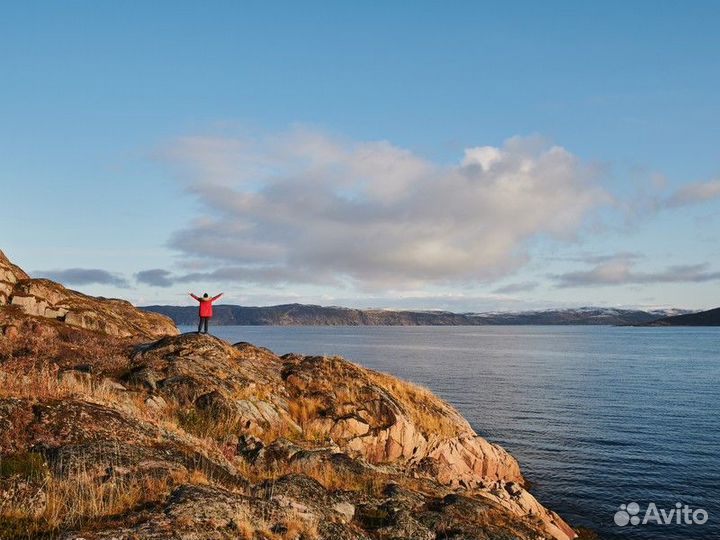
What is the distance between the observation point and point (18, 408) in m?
12.1

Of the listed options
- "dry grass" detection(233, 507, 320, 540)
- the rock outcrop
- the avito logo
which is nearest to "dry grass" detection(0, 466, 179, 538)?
"dry grass" detection(233, 507, 320, 540)

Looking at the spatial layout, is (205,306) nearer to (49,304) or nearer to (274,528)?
(49,304)

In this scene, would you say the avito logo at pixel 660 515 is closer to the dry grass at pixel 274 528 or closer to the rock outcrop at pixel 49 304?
the dry grass at pixel 274 528

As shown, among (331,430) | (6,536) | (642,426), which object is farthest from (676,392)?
(6,536)

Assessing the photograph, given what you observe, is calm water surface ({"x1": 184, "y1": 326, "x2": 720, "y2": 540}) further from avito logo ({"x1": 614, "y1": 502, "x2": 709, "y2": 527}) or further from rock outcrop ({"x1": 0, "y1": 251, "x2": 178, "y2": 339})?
rock outcrop ({"x1": 0, "y1": 251, "x2": 178, "y2": 339})

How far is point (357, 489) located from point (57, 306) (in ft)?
98.4

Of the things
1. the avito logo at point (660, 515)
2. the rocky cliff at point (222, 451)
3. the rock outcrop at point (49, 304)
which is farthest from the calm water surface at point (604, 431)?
the rock outcrop at point (49, 304)

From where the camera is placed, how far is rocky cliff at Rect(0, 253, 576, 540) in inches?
355

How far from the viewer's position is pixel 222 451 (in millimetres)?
15266

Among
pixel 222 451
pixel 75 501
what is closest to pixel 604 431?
pixel 222 451

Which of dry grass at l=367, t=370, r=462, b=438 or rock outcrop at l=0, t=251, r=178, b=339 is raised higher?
rock outcrop at l=0, t=251, r=178, b=339

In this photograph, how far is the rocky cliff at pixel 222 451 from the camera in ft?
29.6

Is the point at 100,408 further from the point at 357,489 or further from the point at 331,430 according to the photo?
the point at 331,430

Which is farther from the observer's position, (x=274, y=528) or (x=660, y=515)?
(x=660, y=515)
